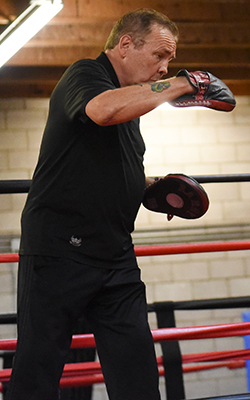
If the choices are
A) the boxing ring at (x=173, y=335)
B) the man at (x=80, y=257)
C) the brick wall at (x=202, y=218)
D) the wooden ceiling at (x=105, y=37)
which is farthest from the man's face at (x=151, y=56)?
the brick wall at (x=202, y=218)

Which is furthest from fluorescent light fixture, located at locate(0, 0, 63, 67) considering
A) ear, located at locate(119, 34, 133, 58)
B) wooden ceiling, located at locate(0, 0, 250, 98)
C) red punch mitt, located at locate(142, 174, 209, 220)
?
red punch mitt, located at locate(142, 174, 209, 220)

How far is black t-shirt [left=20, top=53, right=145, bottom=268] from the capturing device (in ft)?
A: 3.92

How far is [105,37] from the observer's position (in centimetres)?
402

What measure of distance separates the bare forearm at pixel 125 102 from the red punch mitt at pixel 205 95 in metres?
0.05

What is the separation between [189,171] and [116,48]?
3703 millimetres

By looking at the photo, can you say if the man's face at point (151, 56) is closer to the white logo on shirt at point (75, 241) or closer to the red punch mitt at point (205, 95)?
the red punch mitt at point (205, 95)

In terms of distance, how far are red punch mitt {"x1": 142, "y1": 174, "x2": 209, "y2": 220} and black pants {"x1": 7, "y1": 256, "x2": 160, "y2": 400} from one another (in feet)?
1.06

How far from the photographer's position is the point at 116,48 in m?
1.38

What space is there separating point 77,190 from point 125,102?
0.27 metres

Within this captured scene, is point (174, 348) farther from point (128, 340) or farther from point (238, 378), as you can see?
point (238, 378)

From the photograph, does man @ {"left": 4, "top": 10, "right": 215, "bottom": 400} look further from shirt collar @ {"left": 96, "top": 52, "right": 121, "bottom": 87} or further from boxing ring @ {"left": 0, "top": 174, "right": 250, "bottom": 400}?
boxing ring @ {"left": 0, "top": 174, "right": 250, "bottom": 400}

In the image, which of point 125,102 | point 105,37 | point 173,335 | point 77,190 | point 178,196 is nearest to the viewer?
point 125,102

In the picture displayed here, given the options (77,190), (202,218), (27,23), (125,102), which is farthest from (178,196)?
(202,218)

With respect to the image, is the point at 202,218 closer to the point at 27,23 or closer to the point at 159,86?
the point at 27,23
